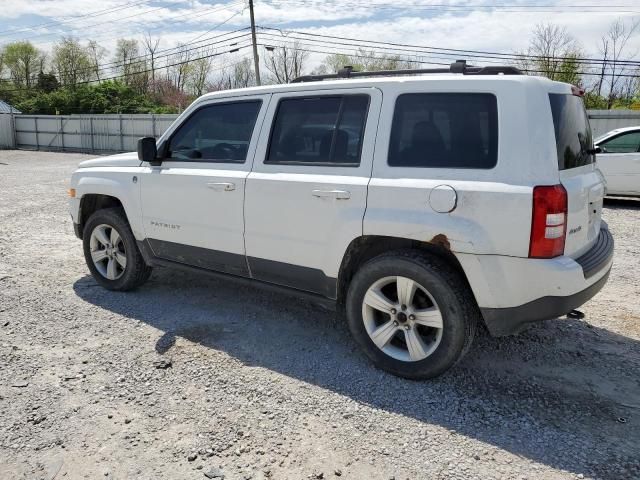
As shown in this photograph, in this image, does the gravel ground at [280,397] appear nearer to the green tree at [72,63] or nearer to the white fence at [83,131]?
the white fence at [83,131]

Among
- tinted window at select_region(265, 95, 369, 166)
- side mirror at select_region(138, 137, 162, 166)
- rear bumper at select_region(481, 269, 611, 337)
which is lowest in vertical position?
rear bumper at select_region(481, 269, 611, 337)

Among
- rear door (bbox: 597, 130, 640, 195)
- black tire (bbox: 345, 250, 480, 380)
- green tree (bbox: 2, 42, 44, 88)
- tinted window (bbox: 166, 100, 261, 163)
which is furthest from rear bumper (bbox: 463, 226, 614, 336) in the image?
green tree (bbox: 2, 42, 44, 88)

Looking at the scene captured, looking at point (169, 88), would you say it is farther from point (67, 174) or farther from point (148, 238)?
point (148, 238)

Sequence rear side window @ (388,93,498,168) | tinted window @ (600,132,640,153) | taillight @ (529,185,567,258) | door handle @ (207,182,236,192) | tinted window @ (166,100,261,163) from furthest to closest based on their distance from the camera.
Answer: tinted window @ (600,132,640,153) < tinted window @ (166,100,261,163) < door handle @ (207,182,236,192) < rear side window @ (388,93,498,168) < taillight @ (529,185,567,258)

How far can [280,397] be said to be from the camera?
3340 mm

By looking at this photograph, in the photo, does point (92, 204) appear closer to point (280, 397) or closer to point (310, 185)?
point (310, 185)

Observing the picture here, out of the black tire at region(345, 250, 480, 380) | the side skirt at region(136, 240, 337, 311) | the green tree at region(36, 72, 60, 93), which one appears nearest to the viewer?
the black tire at region(345, 250, 480, 380)

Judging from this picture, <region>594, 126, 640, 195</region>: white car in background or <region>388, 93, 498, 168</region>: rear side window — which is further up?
<region>388, 93, 498, 168</region>: rear side window

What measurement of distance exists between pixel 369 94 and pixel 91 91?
45039mm

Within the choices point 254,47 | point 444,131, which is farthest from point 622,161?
point 254,47

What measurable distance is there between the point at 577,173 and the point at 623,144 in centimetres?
844

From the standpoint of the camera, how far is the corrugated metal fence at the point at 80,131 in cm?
2747

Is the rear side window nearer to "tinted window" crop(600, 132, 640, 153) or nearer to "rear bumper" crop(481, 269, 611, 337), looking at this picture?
"rear bumper" crop(481, 269, 611, 337)

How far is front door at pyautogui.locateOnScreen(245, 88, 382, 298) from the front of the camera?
3551 mm
